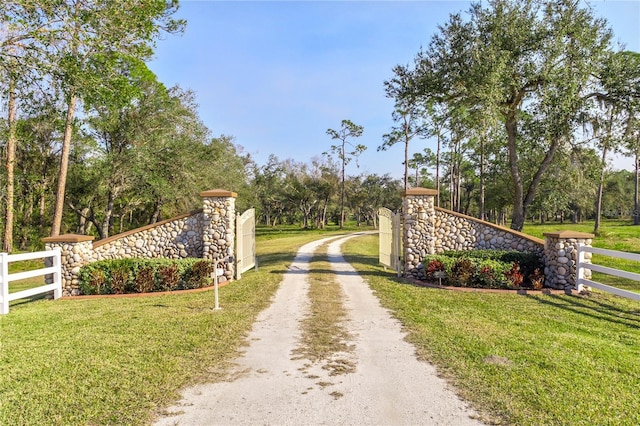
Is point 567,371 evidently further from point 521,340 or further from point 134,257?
point 134,257

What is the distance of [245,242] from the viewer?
1213 cm

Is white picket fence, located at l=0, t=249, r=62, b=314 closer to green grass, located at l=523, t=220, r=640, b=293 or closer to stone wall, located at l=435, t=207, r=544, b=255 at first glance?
stone wall, located at l=435, t=207, r=544, b=255

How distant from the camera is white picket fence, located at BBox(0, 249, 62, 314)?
757 centimetres

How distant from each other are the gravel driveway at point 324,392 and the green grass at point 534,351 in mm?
324

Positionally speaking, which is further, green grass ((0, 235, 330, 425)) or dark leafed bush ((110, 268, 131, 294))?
dark leafed bush ((110, 268, 131, 294))

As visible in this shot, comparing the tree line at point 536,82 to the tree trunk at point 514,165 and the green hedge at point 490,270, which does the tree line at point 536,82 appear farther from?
the green hedge at point 490,270

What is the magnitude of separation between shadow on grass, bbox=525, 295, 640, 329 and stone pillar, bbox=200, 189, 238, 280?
7.77 metres

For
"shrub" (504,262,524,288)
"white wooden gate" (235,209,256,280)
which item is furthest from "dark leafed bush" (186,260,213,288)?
"shrub" (504,262,524,288)

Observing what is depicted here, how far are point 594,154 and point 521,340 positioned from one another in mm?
13120

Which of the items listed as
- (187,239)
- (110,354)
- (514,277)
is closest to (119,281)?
(187,239)

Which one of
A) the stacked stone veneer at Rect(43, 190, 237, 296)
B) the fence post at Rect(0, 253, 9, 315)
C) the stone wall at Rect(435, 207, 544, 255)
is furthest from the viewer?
the stone wall at Rect(435, 207, 544, 255)

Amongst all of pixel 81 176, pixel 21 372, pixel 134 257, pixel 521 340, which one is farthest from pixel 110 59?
pixel 81 176

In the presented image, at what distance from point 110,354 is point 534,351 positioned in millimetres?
5430

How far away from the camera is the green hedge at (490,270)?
374 inches
